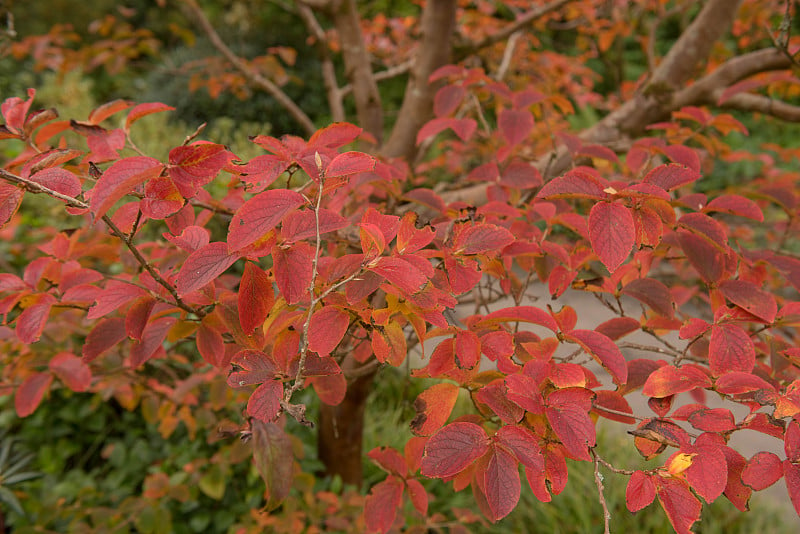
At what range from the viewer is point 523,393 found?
684mm

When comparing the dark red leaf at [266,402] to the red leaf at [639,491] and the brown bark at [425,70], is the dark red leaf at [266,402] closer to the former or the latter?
the red leaf at [639,491]

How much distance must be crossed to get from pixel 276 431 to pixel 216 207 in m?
0.50

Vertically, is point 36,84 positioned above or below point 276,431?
below

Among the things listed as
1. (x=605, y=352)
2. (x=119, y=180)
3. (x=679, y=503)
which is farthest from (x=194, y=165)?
(x=679, y=503)

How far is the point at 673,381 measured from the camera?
28.5 inches

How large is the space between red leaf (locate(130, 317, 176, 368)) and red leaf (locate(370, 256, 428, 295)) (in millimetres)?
460

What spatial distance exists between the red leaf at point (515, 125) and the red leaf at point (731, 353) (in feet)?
2.30

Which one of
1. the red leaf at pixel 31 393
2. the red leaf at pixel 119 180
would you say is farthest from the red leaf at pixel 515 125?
the red leaf at pixel 31 393

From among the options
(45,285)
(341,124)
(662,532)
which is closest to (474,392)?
(341,124)

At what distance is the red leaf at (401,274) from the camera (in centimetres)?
62

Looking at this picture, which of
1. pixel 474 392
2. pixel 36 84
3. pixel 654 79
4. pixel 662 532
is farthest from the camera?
pixel 36 84

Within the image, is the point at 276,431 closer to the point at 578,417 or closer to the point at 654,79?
the point at 578,417

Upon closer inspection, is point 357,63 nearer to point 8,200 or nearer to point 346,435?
point 346,435

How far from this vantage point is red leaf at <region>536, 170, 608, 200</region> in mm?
739
